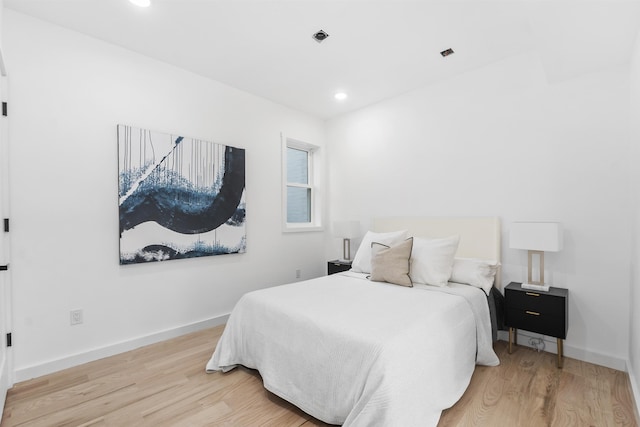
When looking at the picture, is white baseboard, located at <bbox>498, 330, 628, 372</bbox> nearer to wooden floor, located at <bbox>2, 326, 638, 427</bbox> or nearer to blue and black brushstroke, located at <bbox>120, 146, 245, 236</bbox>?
wooden floor, located at <bbox>2, 326, 638, 427</bbox>

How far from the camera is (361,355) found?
1.59 m

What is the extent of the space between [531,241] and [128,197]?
341 cm

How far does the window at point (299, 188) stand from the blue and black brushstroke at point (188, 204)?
2.50 ft

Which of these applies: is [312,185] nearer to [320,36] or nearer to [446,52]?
[320,36]

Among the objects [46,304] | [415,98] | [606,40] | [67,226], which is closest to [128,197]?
[67,226]

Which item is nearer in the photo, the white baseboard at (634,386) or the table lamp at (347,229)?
the white baseboard at (634,386)

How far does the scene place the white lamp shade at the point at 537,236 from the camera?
242 cm

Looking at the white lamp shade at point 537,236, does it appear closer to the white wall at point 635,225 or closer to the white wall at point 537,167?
the white wall at point 537,167

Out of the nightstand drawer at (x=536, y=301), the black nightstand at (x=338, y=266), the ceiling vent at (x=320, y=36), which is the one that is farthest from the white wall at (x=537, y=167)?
the ceiling vent at (x=320, y=36)

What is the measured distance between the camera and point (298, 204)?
14.8 feet

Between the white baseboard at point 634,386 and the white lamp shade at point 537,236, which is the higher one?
the white lamp shade at point 537,236

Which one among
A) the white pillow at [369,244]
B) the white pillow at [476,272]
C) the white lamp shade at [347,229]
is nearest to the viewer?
the white pillow at [476,272]

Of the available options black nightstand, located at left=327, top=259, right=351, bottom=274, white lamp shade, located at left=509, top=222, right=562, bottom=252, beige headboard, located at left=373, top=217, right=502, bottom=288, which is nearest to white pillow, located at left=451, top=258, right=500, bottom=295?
beige headboard, located at left=373, top=217, right=502, bottom=288

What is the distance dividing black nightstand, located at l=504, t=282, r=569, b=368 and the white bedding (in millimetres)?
275
